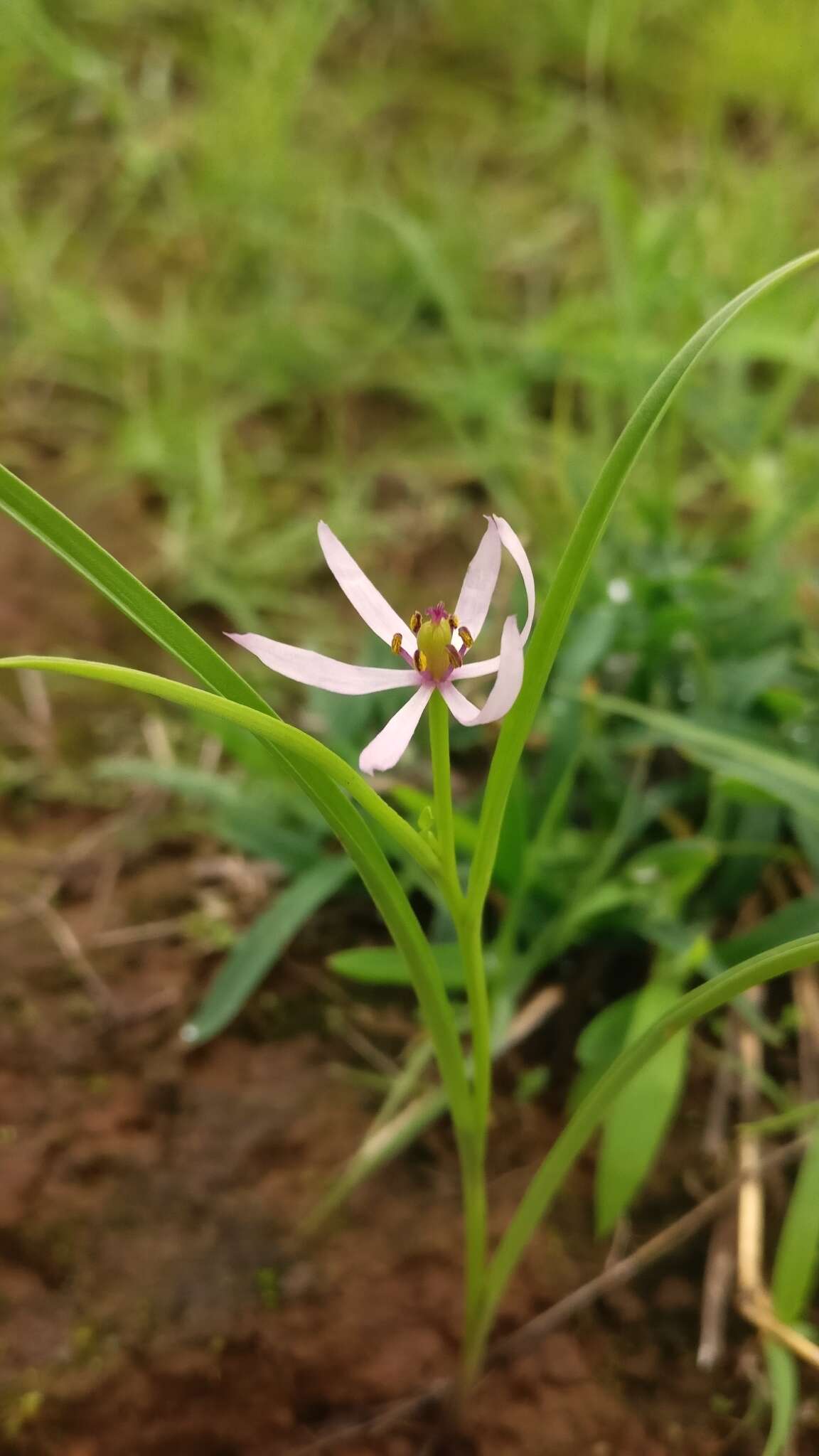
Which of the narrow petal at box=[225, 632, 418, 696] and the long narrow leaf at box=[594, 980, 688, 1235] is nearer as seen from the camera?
the narrow petal at box=[225, 632, 418, 696]

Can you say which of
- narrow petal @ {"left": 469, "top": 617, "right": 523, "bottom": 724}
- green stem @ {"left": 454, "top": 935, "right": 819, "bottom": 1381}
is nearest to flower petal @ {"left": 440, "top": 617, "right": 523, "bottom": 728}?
narrow petal @ {"left": 469, "top": 617, "right": 523, "bottom": 724}

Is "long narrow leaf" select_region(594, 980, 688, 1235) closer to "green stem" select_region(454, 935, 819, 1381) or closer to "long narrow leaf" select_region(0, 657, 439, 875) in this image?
"green stem" select_region(454, 935, 819, 1381)

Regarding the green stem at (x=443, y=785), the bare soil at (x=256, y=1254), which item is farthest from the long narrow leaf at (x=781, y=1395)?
the green stem at (x=443, y=785)

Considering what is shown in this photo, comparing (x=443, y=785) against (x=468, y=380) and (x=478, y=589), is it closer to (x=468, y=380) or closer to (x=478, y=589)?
(x=478, y=589)

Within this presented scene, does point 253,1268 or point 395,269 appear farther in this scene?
point 395,269

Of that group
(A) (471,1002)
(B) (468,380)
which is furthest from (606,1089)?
(B) (468,380)

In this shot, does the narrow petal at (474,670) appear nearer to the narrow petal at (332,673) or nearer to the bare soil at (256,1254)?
the narrow petal at (332,673)

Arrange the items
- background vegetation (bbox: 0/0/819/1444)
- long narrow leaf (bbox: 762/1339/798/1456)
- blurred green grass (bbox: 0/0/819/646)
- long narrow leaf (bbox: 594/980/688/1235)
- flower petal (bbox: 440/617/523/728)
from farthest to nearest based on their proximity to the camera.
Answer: blurred green grass (bbox: 0/0/819/646), background vegetation (bbox: 0/0/819/1444), long narrow leaf (bbox: 594/980/688/1235), long narrow leaf (bbox: 762/1339/798/1456), flower petal (bbox: 440/617/523/728)
